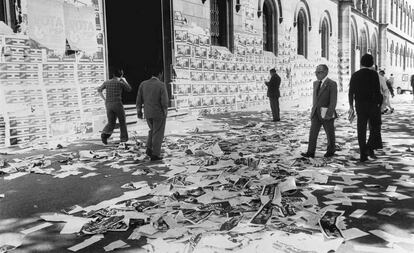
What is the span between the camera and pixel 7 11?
30.9 feet

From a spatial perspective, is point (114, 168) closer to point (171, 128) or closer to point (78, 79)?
point (78, 79)

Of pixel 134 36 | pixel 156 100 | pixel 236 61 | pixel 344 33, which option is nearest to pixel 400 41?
pixel 344 33

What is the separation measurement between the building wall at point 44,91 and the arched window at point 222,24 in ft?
23.3

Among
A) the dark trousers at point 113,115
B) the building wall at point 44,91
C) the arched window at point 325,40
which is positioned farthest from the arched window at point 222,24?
the arched window at point 325,40

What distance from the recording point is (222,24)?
18641mm

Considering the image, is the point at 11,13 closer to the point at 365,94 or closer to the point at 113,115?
the point at 113,115

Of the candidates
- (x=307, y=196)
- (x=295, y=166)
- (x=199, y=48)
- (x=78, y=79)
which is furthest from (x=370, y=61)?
(x=199, y=48)

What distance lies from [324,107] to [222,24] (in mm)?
11527

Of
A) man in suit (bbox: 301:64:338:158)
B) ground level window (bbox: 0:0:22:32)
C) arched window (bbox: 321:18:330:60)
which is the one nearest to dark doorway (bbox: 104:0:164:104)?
ground level window (bbox: 0:0:22:32)

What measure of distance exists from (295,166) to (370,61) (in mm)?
2403

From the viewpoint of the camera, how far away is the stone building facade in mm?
9812

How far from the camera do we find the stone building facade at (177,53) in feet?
32.2

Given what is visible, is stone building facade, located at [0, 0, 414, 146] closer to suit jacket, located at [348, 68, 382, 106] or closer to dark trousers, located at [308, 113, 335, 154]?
dark trousers, located at [308, 113, 335, 154]

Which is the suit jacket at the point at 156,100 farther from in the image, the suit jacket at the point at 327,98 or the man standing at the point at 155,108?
the suit jacket at the point at 327,98
